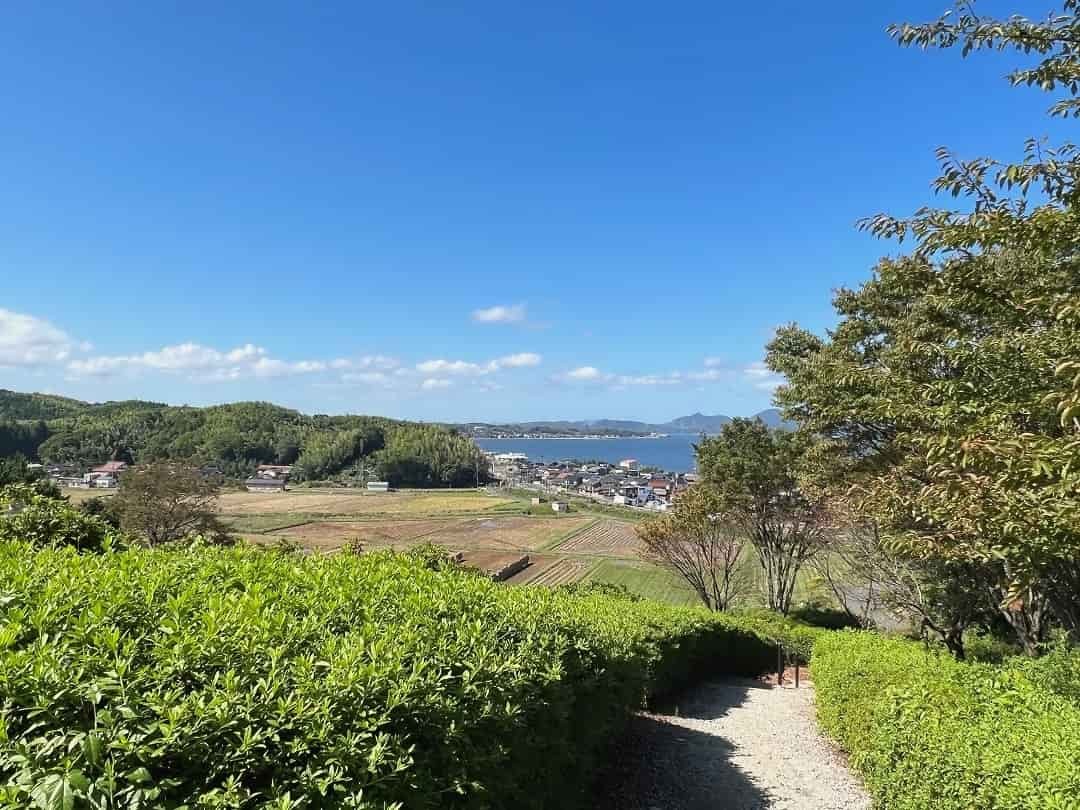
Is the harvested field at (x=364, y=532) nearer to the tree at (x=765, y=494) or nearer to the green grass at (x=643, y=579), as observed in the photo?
the green grass at (x=643, y=579)

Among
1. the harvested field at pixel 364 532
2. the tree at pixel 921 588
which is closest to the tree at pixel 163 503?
the harvested field at pixel 364 532

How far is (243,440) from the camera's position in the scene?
120562 millimetres

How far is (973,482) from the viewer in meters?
5.02

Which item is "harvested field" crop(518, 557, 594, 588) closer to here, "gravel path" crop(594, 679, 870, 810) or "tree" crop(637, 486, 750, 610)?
"tree" crop(637, 486, 750, 610)

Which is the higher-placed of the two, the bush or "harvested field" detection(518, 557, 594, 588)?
the bush

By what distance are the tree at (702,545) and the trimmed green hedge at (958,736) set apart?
508 inches

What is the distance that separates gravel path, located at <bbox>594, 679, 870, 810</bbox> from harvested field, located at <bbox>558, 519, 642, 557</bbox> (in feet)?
149

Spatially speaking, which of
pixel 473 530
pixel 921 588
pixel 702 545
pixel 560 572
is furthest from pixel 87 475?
pixel 921 588

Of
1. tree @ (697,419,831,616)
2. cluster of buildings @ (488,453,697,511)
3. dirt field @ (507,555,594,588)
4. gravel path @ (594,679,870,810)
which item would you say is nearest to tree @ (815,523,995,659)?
tree @ (697,419,831,616)

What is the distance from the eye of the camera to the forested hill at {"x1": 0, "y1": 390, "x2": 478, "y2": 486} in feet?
337

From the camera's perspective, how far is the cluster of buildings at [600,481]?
356 feet

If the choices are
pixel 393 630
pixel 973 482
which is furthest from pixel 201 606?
pixel 973 482

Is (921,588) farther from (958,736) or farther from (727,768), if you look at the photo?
(958,736)

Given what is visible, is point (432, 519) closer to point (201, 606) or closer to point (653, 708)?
point (653, 708)
